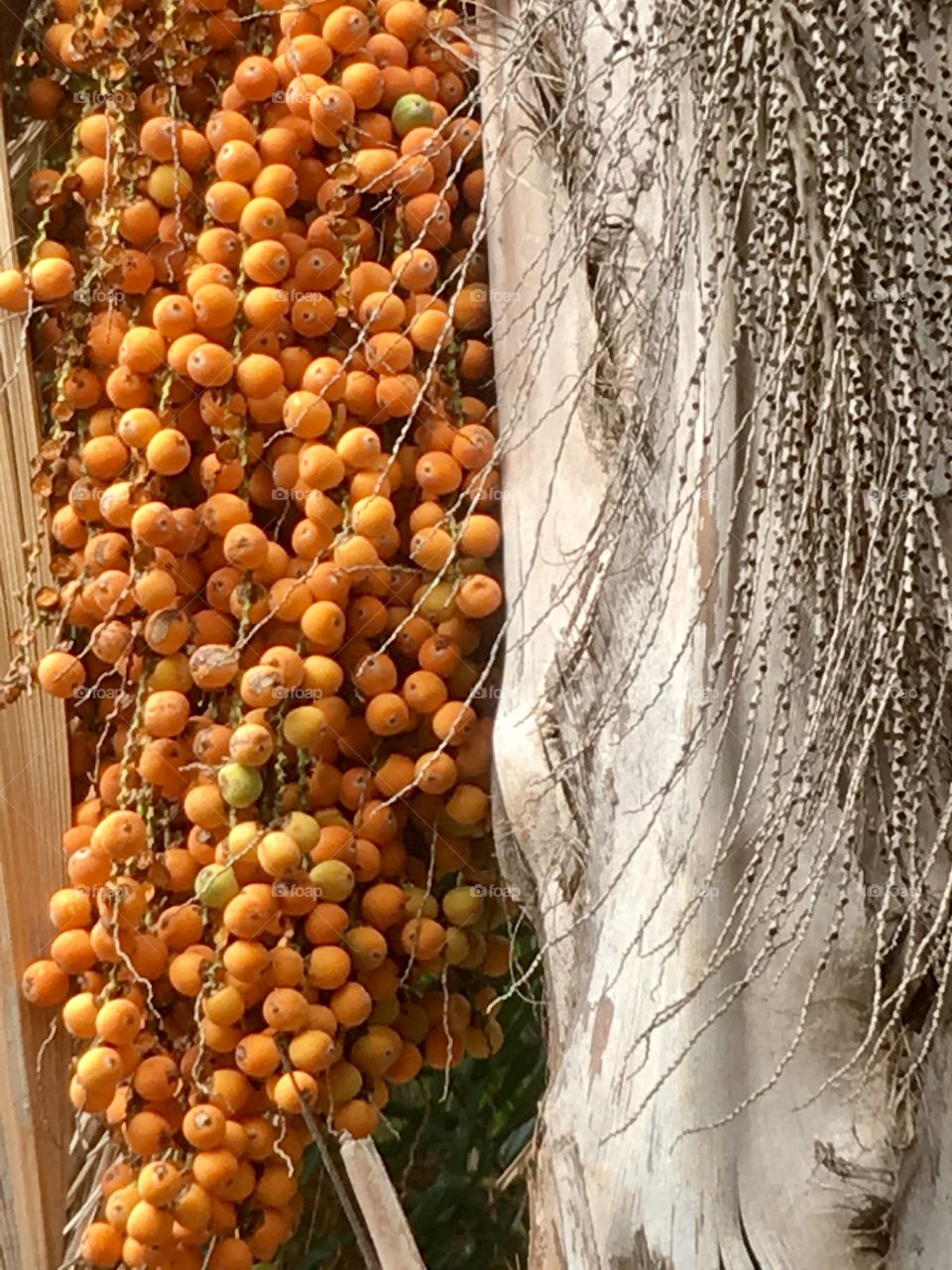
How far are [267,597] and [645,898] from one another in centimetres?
32

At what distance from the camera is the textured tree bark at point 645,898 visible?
86cm

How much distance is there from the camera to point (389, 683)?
1006 millimetres

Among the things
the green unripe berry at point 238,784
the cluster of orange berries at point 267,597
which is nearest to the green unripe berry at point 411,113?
the cluster of orange berries at point 267,597

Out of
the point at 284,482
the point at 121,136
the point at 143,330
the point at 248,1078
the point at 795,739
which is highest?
the point at 121,136

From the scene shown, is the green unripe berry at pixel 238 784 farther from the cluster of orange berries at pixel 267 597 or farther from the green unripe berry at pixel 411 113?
the green unripe berry at pixel 411 113

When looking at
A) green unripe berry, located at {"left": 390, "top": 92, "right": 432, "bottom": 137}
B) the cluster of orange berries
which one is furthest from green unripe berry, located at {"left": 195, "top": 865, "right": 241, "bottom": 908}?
green unripe berry, located at {"left": 390, "top": 92, "right": 432, "bottom": 137}

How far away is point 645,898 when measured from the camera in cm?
90

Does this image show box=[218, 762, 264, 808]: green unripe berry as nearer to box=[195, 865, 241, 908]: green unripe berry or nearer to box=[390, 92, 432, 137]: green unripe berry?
box=[195, 865, 241, 908]: green unripe berry

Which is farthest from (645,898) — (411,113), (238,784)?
(411,113)

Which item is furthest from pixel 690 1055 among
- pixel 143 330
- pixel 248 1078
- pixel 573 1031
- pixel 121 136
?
pixel 121 136

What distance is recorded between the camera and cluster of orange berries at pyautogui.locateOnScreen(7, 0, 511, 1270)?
3.19ft

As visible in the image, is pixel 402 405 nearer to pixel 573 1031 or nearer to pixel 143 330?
pixel 143 330

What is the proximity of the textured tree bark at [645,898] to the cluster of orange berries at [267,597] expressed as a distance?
0.18 feet

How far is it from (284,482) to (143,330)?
140 millimetres
